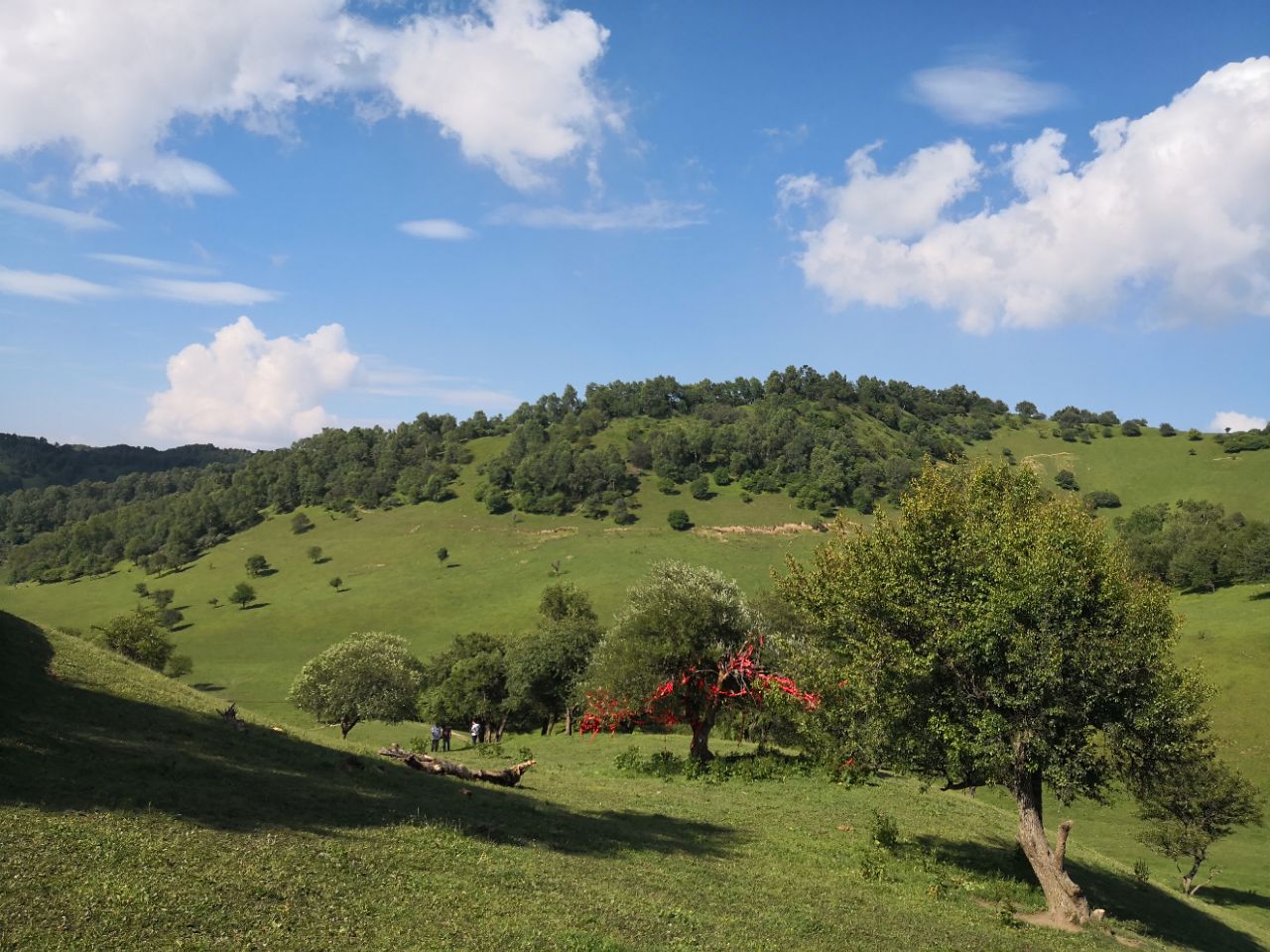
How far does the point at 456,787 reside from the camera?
94.9 feet

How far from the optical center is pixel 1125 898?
3041cm

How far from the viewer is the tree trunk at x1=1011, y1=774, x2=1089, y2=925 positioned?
78.1 ft

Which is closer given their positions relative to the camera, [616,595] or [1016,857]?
[1016,857]

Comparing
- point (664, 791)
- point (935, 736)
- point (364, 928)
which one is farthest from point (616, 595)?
point (364, 928)

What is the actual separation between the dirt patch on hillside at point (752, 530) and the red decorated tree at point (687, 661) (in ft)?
464

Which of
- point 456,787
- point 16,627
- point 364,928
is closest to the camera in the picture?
point 364,928

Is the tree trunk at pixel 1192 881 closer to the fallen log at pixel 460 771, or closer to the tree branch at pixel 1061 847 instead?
the tree branch at pixel 1061 847

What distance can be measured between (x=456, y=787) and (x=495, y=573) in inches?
5443

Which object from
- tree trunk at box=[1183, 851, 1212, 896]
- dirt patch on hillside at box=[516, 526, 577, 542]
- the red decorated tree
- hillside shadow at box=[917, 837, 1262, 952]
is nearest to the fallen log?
the red decorated tree

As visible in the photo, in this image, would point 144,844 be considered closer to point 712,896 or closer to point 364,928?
point 364,928

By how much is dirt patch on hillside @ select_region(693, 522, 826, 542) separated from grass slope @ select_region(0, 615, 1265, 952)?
153 metres

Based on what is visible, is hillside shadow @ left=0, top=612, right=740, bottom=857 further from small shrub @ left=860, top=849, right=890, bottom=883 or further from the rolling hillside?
small shrub @ left=860, top=849, right=890, bottom=883

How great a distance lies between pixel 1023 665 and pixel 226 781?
80.8ft

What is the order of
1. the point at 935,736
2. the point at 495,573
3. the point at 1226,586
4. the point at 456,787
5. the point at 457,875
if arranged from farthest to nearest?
the point at 495,573 → the point at 1226,586 → the point at 456,787 → the point at 935,736 → the point at 457,875
